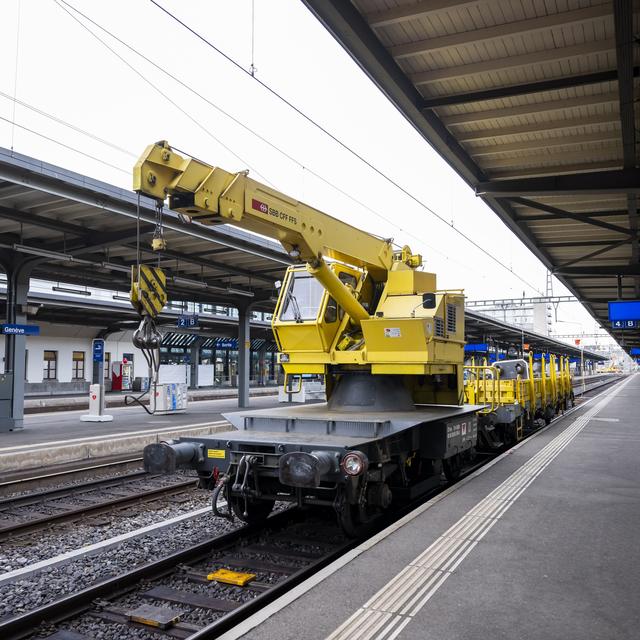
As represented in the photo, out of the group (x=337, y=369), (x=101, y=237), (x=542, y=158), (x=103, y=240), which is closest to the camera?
(x=337, y=369)

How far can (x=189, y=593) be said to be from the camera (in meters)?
5.24

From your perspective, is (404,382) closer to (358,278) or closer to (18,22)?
(358,278)

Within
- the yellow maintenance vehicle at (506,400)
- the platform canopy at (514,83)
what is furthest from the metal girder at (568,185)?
the yellow maintenance vehicle at (506,400)

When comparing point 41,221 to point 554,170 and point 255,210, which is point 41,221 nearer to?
point 255,210

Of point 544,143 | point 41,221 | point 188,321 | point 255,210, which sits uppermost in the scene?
point 544,143

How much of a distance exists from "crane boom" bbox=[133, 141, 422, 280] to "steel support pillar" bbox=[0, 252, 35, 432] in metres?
11.3

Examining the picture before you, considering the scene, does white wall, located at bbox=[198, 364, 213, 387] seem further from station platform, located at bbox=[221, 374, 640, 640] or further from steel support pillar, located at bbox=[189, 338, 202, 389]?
station platform, located at bbox=[221, 374, 640, 640]

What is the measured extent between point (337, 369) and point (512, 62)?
4.49m

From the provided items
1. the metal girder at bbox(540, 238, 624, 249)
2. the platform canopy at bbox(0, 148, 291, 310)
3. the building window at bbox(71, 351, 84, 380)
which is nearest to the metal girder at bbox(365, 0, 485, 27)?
the platform canopy at bbox(0, 148, 291, 310)

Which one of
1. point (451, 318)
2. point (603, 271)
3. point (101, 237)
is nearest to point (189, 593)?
point (451, 318)

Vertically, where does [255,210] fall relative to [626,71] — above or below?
below

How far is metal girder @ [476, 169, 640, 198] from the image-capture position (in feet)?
32.3

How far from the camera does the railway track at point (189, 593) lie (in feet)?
15.1

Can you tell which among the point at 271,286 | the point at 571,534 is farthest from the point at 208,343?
the point at 571,534
